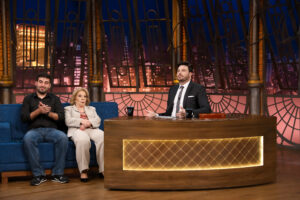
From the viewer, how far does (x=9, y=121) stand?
441cm

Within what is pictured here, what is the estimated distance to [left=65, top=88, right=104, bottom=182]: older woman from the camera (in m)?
4.05

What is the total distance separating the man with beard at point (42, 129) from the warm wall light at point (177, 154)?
29.8 inches

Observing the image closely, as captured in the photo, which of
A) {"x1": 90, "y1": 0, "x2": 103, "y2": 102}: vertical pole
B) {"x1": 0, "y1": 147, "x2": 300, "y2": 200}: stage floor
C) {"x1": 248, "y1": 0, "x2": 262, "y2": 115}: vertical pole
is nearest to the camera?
{"x1": 0, "y1": 147, "x2": 300, "y2": 200}: stage floor

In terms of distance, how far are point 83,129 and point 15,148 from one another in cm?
67

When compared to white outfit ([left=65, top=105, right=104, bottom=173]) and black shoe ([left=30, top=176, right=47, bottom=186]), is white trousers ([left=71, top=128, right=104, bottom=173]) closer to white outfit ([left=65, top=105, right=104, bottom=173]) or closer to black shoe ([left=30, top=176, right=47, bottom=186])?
white outfit ([left=65, top=105, right=104, bottom=173])

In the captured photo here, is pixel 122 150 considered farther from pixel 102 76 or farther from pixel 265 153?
pixel 102 76

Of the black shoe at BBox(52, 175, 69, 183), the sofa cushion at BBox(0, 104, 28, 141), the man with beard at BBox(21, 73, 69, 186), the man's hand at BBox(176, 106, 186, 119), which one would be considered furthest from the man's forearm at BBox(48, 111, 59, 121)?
the man's hand at BBox(176, 106, 186, 119)

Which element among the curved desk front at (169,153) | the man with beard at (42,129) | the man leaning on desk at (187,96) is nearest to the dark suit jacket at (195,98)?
the man leaning on desk at (187,96)

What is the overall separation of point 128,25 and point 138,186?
4.16 metres

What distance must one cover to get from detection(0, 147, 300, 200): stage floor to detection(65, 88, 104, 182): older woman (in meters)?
0.20

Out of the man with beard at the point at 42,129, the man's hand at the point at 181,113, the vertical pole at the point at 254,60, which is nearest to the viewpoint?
the man's hand at the point at 181,113

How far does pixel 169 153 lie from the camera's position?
3656 mm

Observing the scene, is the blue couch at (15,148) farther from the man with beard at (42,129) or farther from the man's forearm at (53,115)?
the man's forearm at (53,115)

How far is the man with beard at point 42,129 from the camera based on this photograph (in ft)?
13.1
